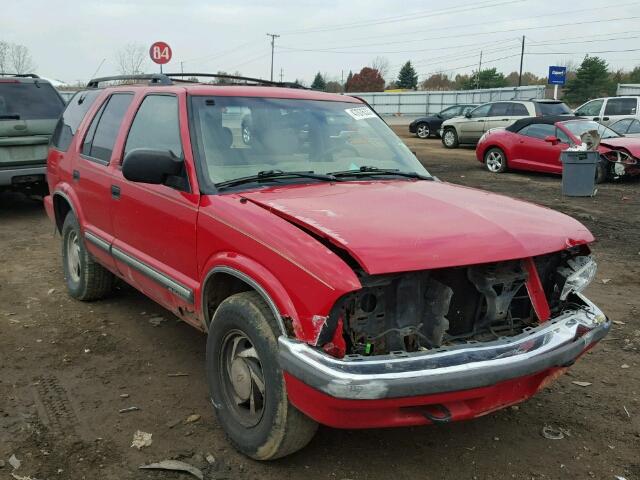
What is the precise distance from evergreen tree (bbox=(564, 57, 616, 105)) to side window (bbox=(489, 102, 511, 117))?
45016 mm

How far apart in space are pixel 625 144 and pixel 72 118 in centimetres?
1179

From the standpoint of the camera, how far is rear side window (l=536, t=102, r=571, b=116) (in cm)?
1848

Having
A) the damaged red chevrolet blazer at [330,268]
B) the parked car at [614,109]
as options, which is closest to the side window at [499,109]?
the parked car at [614,109]

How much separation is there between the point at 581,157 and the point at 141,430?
10.1 m

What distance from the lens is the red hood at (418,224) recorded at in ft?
8.30

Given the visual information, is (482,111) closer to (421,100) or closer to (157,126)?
(157,126)

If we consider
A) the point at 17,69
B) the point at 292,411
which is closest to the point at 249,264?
the point at 292,411

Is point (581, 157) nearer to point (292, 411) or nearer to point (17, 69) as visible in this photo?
point (292, 411)

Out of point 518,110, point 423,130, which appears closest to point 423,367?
point 518,110

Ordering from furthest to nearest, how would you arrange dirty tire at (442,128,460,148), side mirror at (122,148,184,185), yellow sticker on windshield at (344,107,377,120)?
dirty tire at (442,128,460,148) → yellow sticker on windshield at (344,107,377,120) → side mirror at (122,148,184,185)

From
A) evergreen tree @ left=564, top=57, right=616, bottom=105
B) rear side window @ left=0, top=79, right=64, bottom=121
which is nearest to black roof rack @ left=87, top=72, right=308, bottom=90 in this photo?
rear side window @ left=0, top=79, right=64, bottom=121

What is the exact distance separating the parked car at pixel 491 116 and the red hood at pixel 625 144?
539cm

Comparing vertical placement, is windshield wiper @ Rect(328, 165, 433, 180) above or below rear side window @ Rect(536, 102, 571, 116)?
below

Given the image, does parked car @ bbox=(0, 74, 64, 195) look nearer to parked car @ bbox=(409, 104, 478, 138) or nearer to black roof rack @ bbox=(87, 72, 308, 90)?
black roof rack @ bbox=(87, 72, 308, 90)
